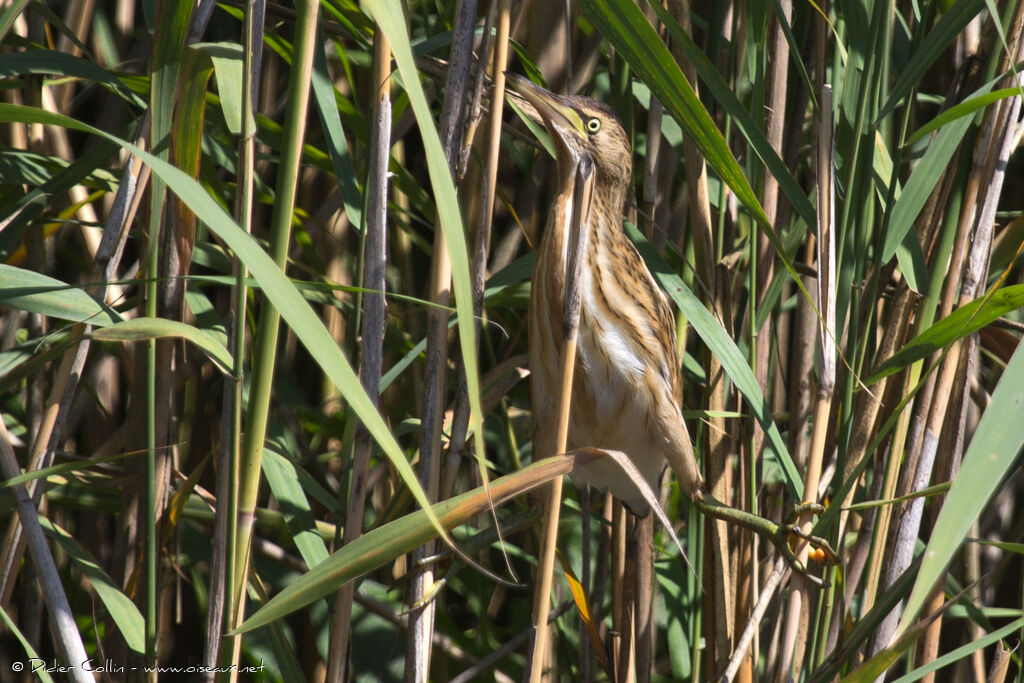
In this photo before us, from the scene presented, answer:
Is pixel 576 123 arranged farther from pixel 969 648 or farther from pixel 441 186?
pixel 969 648

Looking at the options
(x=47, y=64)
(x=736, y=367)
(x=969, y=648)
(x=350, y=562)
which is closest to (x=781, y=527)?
(x=736, y=367)

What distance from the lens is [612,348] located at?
1.38m

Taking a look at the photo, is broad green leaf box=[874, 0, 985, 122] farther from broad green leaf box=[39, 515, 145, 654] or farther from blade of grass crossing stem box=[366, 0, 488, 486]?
broad green leaf box=[39, 515, 145, 654]

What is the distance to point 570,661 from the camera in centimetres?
163

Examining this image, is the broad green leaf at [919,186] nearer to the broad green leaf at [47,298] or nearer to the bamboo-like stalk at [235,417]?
the bamboo-like stalk at [235,417]

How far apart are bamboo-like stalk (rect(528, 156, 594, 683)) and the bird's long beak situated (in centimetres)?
34

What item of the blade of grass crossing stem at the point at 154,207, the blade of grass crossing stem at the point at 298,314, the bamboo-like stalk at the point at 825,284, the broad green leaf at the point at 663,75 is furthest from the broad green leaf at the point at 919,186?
the blade of grass crossing stem at the point at 154,207

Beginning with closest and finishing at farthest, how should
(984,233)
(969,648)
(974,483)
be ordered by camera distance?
(974,483) < (969,648) < (984,233)

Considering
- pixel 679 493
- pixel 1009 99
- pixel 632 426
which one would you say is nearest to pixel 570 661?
pixel 679 493

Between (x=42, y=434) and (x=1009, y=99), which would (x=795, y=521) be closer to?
(x=1009, y=99)

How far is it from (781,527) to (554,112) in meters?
0.58

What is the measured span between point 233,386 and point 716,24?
742mm

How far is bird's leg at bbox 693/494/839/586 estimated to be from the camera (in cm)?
107

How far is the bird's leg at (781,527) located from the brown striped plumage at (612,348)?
0.05 metres
